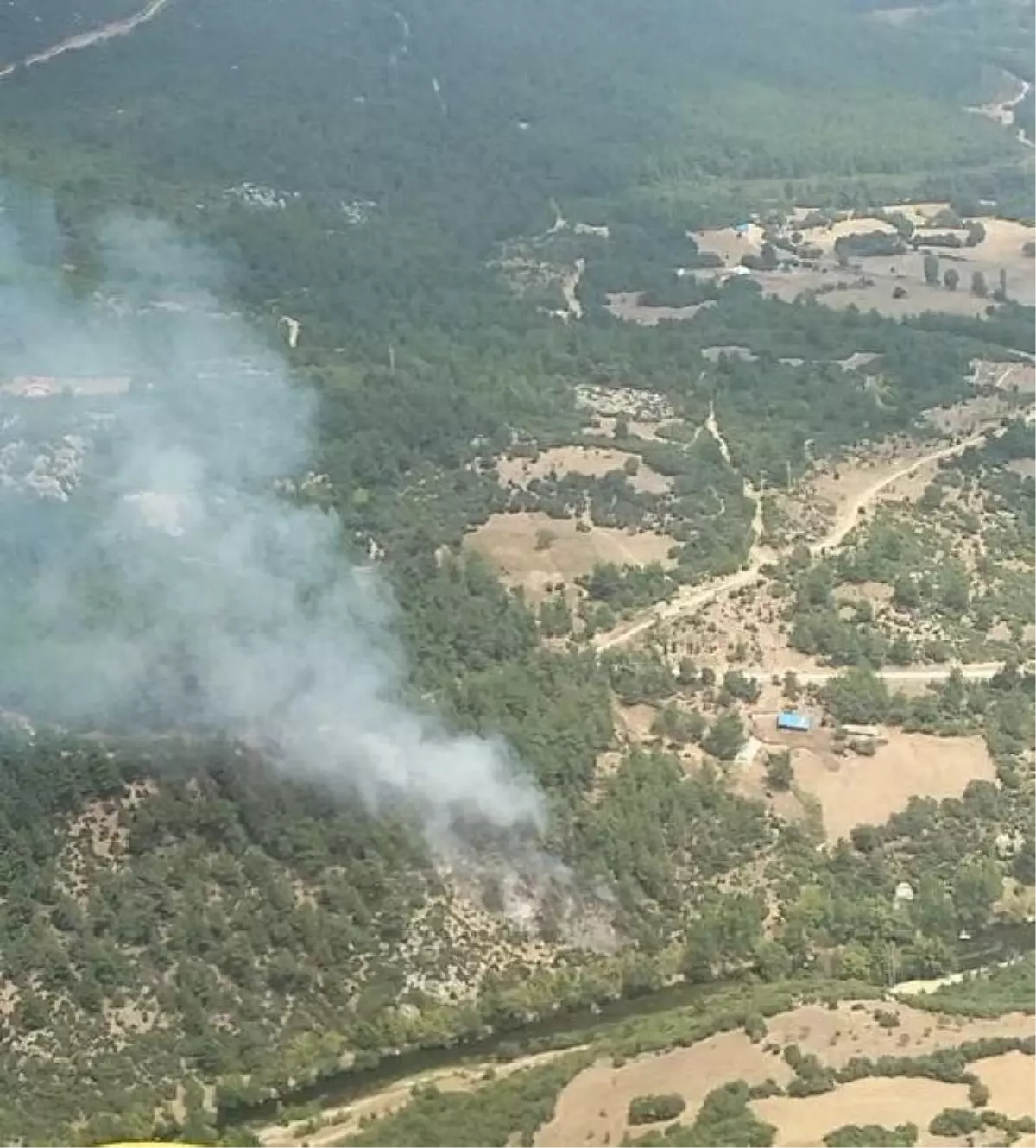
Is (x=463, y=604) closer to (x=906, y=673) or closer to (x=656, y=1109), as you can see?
(x=906, y=673)

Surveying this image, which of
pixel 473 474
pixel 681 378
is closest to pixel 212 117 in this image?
pixel 681 378

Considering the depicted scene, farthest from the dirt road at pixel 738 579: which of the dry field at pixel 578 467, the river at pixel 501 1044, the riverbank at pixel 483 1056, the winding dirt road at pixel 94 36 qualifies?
the winding dirt road at pixel 94 36

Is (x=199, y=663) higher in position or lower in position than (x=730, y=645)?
higher

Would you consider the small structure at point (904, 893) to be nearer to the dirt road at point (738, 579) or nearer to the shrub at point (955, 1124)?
the dirt road at point (738, 579)

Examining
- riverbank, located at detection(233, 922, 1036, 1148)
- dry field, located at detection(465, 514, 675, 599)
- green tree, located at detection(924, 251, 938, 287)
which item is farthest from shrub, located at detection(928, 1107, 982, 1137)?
green tree, located at detection(924, 251, 938, 287)

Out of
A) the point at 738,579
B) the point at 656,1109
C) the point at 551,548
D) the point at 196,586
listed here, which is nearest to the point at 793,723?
the point at 738,579

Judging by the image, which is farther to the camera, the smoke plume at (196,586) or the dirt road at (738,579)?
the dirt road at (738,579)

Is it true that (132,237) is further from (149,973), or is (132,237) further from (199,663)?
(149,973)
